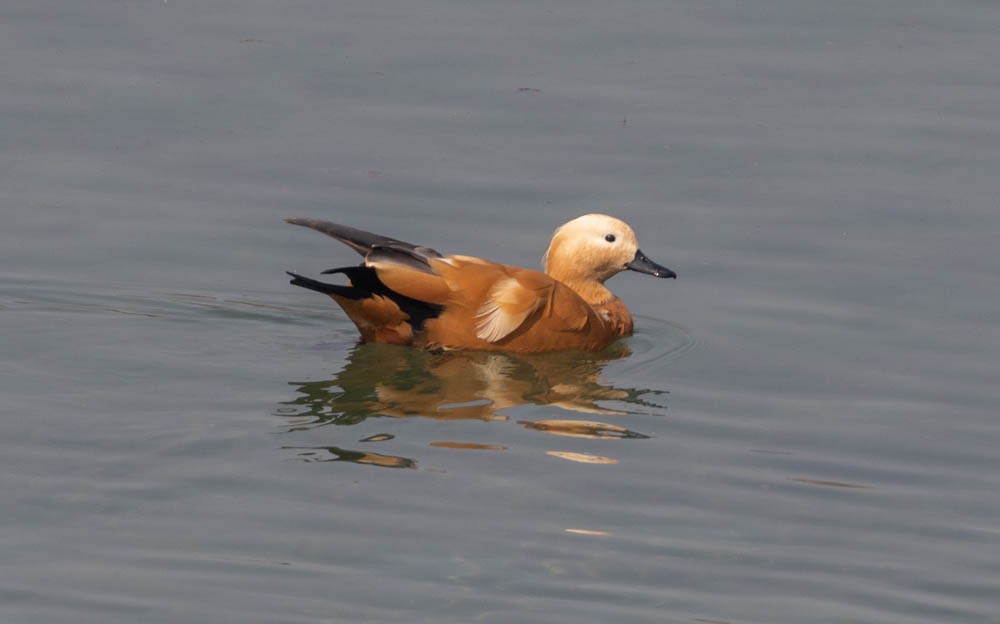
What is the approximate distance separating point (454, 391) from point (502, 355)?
0.91 m

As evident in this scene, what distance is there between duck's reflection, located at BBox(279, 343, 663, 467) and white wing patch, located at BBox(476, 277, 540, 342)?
0.19 meters

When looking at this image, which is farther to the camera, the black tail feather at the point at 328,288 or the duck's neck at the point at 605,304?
the duck's neck at the point at 605,304

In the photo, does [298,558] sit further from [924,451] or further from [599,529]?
[924,451]

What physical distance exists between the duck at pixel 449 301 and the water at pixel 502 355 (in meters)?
0.14

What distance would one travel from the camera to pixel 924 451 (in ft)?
29.2

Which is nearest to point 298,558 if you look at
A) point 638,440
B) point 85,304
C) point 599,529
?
point 599,529

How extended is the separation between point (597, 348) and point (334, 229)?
5.80ft

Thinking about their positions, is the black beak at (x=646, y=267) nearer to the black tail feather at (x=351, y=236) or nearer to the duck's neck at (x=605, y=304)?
the duck's neck at (x=605, y=304)

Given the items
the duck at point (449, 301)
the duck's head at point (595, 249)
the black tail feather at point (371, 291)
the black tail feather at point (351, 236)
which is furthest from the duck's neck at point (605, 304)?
the black tail feather at point (351, 236)

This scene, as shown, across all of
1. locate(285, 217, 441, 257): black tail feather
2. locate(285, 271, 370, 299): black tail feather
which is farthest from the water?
locate(285, 217, 441, 257): black tail feather

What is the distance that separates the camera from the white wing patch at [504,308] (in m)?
10.5

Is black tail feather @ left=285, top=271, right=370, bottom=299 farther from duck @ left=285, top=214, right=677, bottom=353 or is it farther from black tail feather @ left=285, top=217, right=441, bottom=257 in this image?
black tail feather @ left=285, top=217, right=441, bottom=257

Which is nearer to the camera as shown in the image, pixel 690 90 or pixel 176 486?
pixel 176 486

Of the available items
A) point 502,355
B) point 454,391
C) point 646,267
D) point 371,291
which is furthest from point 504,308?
point 646,267
